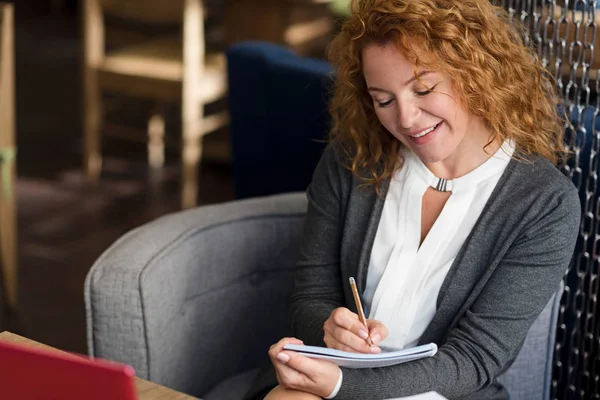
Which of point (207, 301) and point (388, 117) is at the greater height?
point (388, 117)

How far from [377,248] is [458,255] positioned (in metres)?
0.15

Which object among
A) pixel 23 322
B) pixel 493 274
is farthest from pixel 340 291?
pixel 23 322

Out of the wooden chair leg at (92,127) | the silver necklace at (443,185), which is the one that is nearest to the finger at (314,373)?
the silver necklace at (443,185)

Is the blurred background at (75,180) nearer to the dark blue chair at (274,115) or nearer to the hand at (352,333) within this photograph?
the dark blue chair at (274,115)

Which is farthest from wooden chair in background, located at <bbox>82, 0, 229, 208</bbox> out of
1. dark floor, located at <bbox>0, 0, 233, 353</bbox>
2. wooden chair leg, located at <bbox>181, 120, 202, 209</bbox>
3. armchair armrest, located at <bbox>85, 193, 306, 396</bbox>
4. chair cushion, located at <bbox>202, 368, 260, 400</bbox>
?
chair cushion, located at <bbox>202, 368, 260, 400</bbox>

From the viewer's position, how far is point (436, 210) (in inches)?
63.2

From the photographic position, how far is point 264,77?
8.75ft

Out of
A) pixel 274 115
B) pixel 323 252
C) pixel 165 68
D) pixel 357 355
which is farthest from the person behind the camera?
pixel 165 68

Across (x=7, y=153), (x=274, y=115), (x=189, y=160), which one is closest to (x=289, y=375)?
(x=274, y=115)

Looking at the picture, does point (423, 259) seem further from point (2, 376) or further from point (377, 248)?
point (2, 376)

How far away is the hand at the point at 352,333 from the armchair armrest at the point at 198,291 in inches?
15.5

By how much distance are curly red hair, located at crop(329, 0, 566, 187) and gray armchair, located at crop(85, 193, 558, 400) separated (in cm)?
32

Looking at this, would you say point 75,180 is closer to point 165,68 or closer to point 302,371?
point 165,68

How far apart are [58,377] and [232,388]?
1.00 meters
